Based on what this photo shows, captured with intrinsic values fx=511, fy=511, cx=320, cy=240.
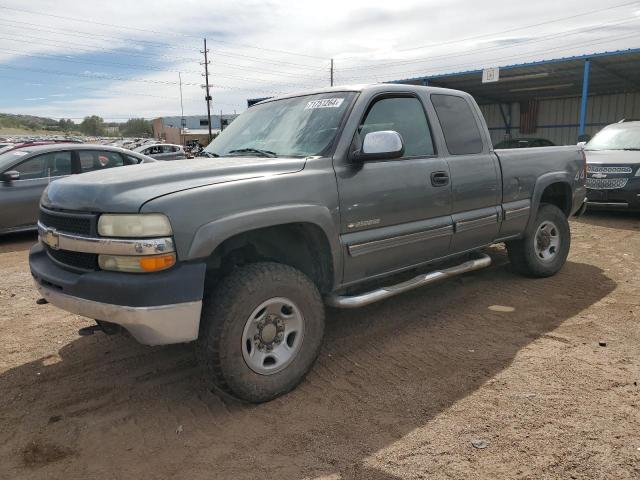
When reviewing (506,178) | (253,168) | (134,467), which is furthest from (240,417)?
(506,178)

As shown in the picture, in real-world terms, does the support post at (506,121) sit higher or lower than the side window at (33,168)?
higher

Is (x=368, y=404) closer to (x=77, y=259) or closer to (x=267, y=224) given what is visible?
(x=267, y=224)

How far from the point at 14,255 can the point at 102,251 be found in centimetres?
541

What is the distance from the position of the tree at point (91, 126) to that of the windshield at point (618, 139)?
4410 inches

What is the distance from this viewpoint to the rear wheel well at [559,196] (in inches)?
221

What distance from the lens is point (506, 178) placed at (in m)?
4.76

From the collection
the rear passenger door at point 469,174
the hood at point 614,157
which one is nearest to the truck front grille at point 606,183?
the hood at point 614,157

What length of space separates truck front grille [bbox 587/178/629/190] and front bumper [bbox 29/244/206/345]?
8784 millimetres

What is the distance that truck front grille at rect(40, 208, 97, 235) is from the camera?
9.20 ft

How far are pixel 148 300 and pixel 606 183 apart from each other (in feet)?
29.9

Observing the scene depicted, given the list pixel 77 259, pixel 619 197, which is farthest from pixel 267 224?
pixel 619 197

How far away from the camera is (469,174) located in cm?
436

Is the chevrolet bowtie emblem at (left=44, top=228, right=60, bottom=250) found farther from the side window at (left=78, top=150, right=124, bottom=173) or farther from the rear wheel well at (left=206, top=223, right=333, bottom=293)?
the side window at (left=78, top=150, right=124, bottom=173)

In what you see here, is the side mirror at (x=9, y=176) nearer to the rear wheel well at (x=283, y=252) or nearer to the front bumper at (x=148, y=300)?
the front bumper at (x=148, y=300)
